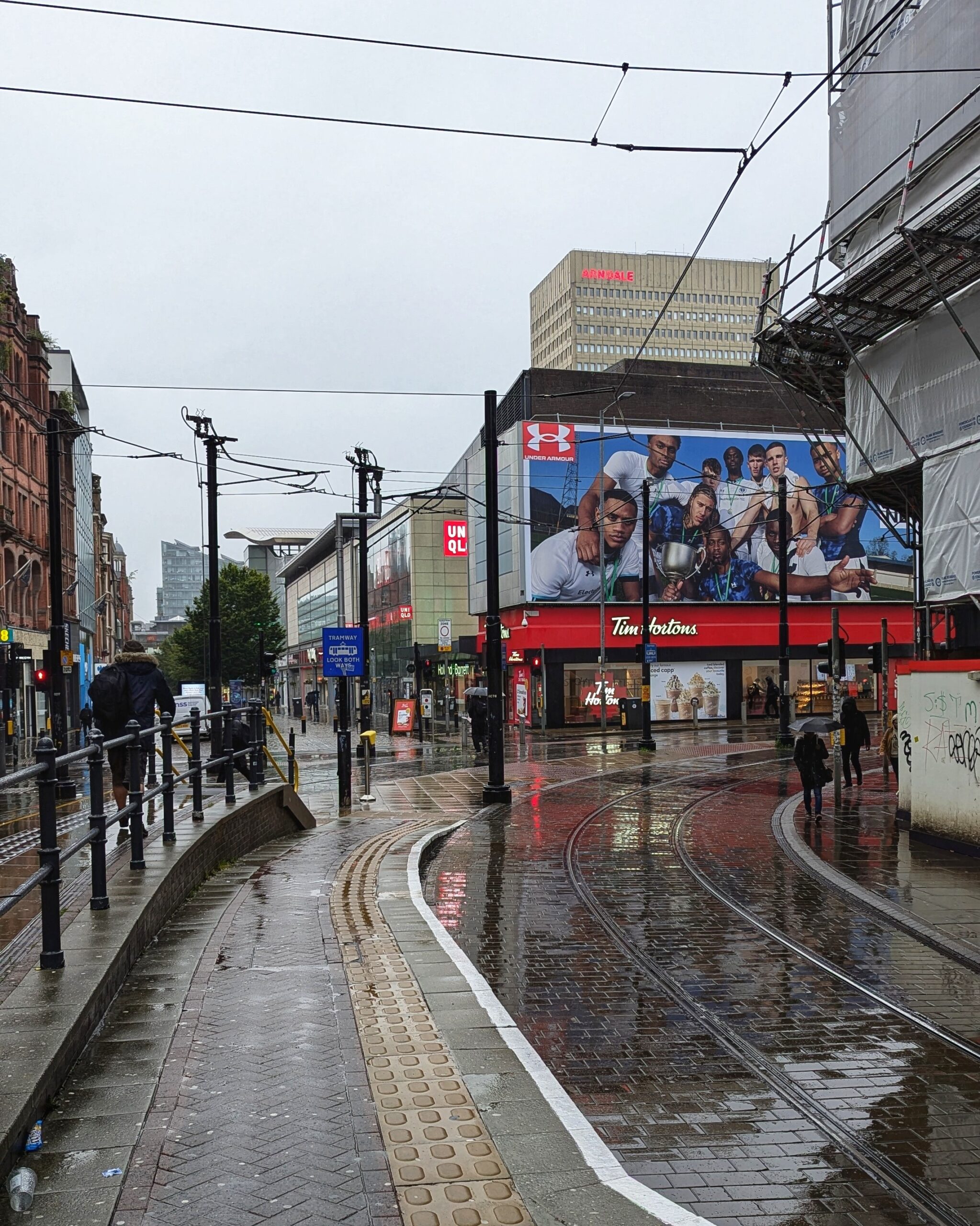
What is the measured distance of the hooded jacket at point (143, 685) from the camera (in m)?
11.7

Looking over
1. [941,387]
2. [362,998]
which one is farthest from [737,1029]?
[941,387]

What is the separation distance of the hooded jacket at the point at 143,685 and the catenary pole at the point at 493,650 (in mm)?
8186

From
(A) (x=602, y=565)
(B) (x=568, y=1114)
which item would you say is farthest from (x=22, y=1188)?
(A) (x=602, y=565)

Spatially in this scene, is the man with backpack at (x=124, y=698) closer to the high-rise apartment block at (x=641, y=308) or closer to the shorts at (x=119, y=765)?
the shorts at (x=119, y=765)

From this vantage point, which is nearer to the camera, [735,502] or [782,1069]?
[782,1069]

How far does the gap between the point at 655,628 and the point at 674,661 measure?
159cm

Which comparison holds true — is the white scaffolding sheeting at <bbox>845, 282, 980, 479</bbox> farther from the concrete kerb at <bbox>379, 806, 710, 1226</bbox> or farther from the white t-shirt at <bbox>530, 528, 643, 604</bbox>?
the white t-shirt at <bbox>530, 528, 643, 604</bbox>

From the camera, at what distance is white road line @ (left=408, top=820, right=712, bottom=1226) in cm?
416

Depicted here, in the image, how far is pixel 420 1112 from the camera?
489 centimetres

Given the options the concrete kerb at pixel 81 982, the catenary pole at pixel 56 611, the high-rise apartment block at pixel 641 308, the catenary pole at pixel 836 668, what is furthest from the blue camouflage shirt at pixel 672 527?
the high-rise apartment block at pixel 641 308

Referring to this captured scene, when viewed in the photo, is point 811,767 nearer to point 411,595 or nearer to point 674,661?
point 674,661

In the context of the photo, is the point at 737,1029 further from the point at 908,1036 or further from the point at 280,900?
the point at 280,900

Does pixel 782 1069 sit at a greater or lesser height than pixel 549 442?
lesser

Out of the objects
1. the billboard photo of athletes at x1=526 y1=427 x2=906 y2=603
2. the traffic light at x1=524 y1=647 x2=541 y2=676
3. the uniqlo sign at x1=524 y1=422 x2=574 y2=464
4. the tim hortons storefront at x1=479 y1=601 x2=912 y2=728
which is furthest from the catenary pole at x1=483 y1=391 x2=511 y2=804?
the traffic light at x1=524 y1=647 x2=541 y2=676
